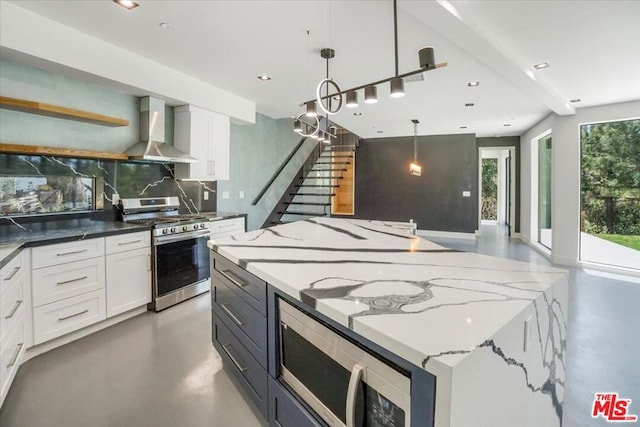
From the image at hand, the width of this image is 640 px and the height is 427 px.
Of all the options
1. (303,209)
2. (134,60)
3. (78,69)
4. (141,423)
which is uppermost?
(134,60)

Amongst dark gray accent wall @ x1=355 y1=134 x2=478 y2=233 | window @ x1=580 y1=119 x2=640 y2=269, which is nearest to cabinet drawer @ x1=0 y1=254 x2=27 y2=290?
window @ x1=580 y1=119 x2=640 y2=269

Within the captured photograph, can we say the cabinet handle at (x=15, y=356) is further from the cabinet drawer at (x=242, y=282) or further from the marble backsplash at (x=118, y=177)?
the cabinet drawer at (x=242, y=282)

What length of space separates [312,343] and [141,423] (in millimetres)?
1346

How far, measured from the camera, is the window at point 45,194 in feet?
9.00

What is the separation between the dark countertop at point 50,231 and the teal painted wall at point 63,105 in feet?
2.45

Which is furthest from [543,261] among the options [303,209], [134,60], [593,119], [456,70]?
[134,60]

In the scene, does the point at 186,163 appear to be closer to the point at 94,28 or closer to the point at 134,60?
the point at 134,60

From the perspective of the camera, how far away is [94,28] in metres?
2.75

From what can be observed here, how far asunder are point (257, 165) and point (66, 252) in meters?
3.57

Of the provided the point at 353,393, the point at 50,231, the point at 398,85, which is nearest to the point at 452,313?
the point at 353,393

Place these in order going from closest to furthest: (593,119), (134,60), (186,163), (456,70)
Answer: (134,60)
(456,70)
(186,163)
(593,119)

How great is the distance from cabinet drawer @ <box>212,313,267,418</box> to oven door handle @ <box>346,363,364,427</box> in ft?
2.48

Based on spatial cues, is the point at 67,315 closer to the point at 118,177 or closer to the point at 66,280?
the point at 66,280

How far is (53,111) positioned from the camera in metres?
2.71
